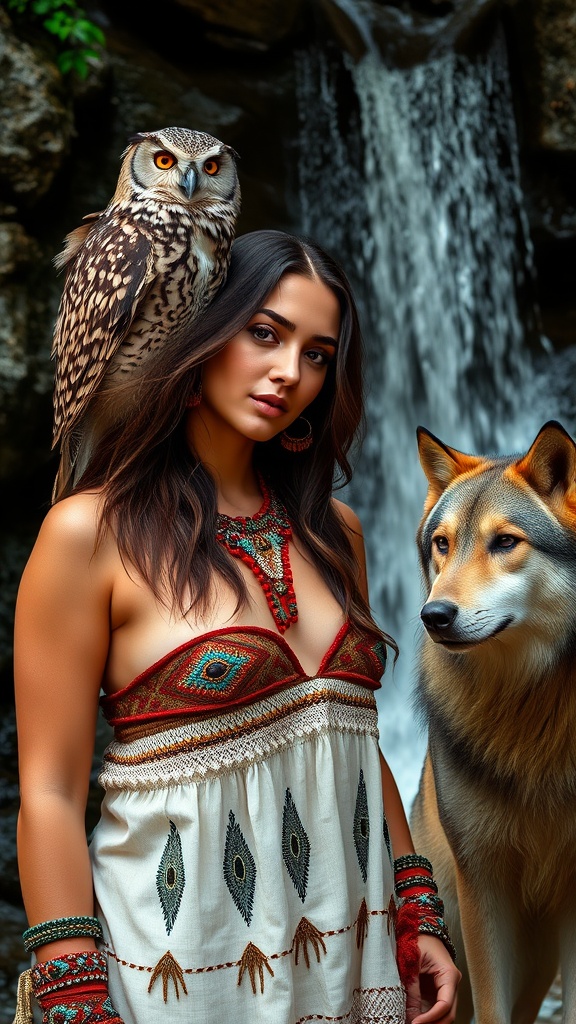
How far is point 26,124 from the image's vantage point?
16.1 feet

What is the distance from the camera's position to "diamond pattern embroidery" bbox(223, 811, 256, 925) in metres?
1.61

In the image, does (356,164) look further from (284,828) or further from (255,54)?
(284,828)

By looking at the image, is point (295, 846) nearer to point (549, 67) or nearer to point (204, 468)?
point (204, 468)

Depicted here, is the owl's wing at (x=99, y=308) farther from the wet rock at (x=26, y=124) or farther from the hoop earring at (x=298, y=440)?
the wet rock at (x=26, y=124)

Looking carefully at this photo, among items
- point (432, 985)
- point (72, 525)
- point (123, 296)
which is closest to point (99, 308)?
point (123, 296)

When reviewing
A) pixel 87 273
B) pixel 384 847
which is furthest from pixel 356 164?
pixel 384 847

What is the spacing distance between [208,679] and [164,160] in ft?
3.89

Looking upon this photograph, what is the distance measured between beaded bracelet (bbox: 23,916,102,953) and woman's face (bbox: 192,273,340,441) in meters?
0.84

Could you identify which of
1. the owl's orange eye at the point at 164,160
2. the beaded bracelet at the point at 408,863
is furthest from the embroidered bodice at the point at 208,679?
the owl's orange eye at the point at 164,160

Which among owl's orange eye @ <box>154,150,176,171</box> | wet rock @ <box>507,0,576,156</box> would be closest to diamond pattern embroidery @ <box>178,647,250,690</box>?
owl's orange eye @ <box>154,150,176,171</box>

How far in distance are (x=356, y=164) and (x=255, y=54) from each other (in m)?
0.97

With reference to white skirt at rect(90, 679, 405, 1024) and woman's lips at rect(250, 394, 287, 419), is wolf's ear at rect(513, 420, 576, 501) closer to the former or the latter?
woman's lips at rect(250, 394, 287, 419)

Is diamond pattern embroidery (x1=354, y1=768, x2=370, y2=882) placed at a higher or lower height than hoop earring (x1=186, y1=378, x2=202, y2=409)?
lower

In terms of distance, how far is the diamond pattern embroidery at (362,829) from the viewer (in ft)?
5.81
